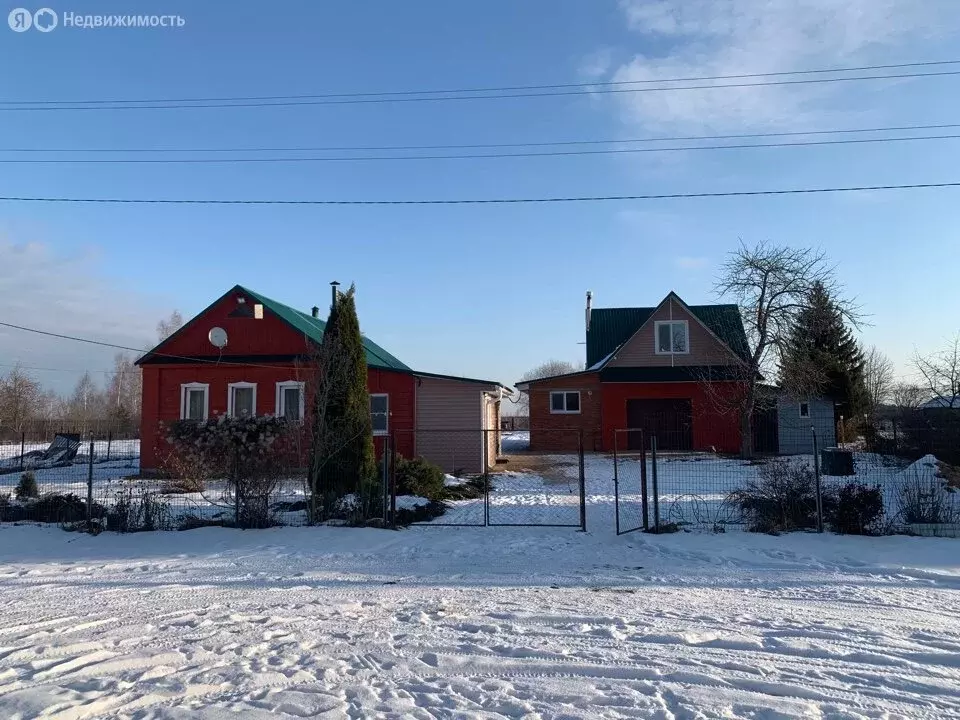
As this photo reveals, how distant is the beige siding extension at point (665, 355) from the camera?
2891 cm

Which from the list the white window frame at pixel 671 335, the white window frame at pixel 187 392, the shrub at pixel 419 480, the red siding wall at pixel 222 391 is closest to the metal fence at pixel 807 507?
the shrub at pixel 419 480

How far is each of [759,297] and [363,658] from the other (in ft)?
78.4

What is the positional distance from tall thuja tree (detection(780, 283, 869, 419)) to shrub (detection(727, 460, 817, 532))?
50.0ft

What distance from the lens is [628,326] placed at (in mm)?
34812

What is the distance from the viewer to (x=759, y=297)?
25938mm

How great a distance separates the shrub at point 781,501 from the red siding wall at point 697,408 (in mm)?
15817

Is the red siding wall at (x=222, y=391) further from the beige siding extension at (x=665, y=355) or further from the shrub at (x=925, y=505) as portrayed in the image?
the shrub at (x=925, y=505)

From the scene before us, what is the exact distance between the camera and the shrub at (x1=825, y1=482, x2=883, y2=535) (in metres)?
10.7

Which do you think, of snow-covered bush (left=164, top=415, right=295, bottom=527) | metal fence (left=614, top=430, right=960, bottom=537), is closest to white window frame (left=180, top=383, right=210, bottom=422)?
snow-covered bush (left=164, top=415, right=295, bottom=527)

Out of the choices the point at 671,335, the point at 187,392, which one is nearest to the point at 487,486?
the point at 187,392

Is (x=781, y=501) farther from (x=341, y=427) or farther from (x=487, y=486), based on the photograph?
(x=341, y=427)

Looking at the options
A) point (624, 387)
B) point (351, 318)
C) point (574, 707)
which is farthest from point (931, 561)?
point (624, 387)

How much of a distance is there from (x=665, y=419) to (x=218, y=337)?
18.0m

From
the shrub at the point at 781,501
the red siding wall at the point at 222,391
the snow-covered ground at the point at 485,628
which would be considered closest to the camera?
the snow-covered ground at the point at 485,628
